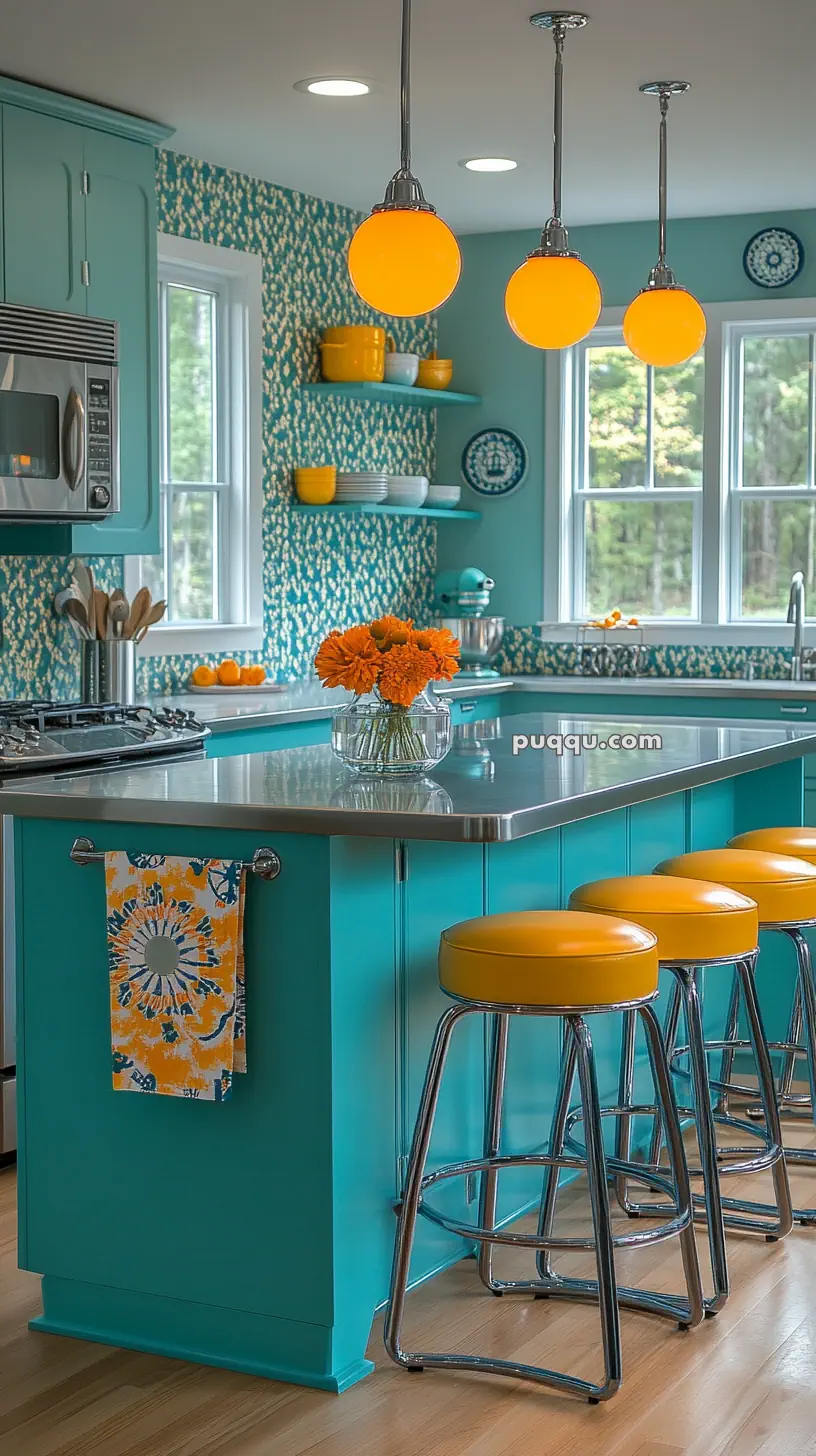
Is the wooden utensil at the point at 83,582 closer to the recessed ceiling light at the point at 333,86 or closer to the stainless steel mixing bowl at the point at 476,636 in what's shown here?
the recessed ceiling light at the point at 333,86

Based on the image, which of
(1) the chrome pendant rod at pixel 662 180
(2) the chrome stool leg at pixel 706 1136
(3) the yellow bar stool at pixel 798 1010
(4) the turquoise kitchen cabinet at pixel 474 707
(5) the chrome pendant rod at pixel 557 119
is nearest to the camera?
(2) the chrome stool leg at pixel 706 1136

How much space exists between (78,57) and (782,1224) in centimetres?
313

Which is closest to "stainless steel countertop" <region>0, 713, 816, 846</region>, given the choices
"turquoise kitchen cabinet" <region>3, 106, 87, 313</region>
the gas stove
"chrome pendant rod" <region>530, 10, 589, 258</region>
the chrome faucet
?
the gas stove

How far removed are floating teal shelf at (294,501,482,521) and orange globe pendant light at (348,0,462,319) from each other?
9.58 ft

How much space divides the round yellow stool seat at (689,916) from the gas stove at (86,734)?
4.75ft

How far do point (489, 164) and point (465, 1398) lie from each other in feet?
12.7

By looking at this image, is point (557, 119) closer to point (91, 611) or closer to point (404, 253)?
point (404, 253)

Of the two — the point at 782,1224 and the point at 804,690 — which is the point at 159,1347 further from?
the point at 804,690

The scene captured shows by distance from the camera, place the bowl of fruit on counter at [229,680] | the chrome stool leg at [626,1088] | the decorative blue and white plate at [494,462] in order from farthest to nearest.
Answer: the decorative blue and white plate at [494,462] < the bowl of fruit on counter at [229,680] < the chrome stool leg at [626,1088]

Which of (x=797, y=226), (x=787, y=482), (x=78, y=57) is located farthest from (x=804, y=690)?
(x=78, y=57)

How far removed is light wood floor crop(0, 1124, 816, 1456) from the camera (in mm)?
2441

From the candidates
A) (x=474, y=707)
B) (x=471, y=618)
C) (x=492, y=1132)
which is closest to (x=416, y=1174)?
(x=492, y=1132)

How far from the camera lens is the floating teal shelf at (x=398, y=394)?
5957mm

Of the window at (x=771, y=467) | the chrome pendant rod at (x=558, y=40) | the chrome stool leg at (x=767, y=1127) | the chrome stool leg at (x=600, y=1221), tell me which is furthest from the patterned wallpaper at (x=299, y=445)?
the chrome stool leg at (x=600, y=1221)
